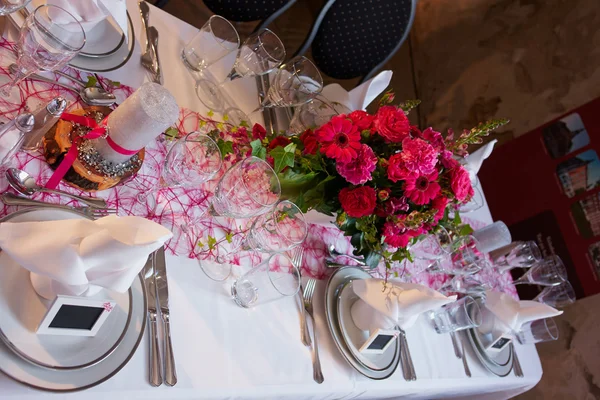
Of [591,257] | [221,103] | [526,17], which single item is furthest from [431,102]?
[221,103]

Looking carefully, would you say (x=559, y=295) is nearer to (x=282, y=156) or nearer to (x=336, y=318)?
(x=336, y=318)

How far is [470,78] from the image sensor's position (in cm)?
391

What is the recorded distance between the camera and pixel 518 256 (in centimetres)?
212

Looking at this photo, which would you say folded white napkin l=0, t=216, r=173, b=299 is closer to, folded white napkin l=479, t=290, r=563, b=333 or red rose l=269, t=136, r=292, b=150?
red rose l=269, t=136, r=292, b=150

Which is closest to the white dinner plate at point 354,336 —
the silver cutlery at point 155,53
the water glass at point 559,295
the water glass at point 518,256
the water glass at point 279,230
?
the water glass at point 279,230

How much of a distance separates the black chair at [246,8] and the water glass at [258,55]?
0.62 m

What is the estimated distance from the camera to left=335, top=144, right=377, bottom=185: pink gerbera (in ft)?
3.71

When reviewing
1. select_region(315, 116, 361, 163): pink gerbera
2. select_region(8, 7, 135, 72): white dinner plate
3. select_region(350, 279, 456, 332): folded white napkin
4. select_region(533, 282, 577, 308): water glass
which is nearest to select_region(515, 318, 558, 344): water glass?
select_region(533, 282, 577, 308): water glass

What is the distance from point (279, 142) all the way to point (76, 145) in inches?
19.0

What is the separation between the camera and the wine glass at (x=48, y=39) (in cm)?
90

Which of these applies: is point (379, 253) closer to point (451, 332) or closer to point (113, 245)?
point (451, 332)

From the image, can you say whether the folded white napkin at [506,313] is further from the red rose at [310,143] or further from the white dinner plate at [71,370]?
the white dinner plate at [71,370]

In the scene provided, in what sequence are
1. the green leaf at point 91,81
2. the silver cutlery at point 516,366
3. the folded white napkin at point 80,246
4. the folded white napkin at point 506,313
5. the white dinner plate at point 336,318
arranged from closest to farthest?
1. the folded white napkin at point 80,246
2. the green leaf at point 91,81
3. the white dinner plate at point 336,318
4. the folded white napkin at point 506,313
5. the silver cutlery at point 516,366

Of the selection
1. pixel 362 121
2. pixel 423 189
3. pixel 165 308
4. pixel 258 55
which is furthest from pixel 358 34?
pixel 165 308
